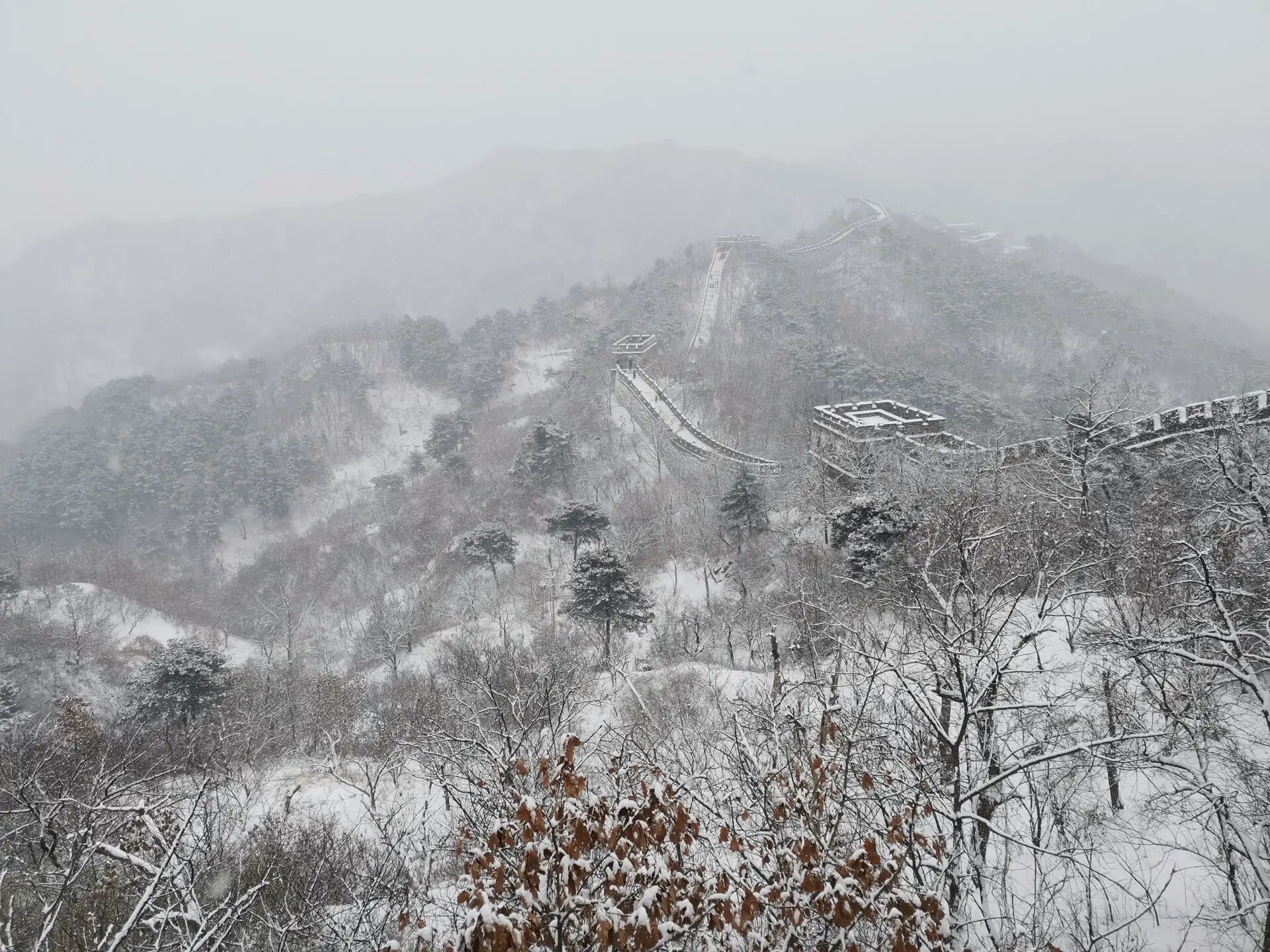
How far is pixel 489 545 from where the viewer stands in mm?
28375

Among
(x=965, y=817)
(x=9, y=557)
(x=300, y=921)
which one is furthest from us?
(x=9, y=557)

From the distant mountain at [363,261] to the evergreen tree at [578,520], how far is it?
62.7 meters

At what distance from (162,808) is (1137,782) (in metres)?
16.1

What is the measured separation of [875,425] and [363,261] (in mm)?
100350

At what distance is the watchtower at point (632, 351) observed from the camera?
4262cm

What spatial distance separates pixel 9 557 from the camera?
3466 cm

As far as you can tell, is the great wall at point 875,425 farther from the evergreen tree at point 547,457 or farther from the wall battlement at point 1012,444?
the evergreen tree at point 547,457

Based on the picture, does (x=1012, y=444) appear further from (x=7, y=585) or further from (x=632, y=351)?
(x=7, y=585)

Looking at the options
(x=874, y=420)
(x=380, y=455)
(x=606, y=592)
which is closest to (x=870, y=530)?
(x=606, y=592)

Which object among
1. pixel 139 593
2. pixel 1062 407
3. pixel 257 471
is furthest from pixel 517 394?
pixel 1062 407

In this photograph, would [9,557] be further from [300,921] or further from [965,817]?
[965,817]

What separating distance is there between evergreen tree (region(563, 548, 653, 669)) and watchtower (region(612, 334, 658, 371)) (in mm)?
23062

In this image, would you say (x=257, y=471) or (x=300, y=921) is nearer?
(x=300, y=921)

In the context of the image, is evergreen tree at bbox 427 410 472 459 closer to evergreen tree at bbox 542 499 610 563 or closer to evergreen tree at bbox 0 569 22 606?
evergreen tree at bbox 542 499 610 563
